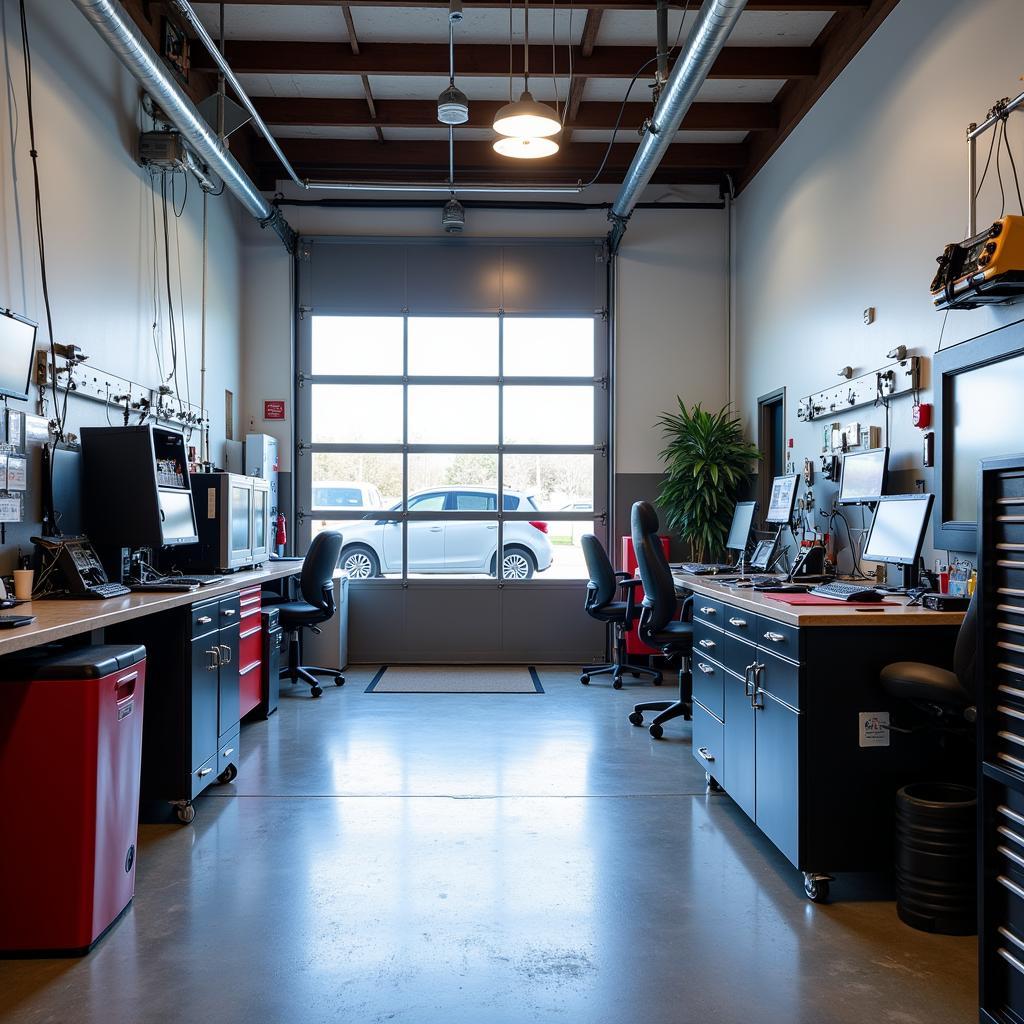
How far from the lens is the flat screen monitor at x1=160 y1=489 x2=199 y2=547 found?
4.05m

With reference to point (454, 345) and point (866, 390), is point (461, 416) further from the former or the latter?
point (866, 390)

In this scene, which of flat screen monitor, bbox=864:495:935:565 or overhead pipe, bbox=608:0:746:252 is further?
overhead pipe, bbox=608:0:746:252

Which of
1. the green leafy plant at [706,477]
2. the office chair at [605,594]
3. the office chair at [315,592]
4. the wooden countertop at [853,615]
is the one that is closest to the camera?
the wooden countertop at [853,615]

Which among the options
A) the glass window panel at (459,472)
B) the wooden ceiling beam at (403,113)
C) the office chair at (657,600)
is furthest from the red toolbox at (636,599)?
the wooden ceiling beam at (403,113)

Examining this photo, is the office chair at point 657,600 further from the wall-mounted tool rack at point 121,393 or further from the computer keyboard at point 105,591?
the wall-mounted tool rack at point 121,393

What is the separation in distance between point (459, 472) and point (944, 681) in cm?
511

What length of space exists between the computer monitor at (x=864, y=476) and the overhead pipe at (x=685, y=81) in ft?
6.87

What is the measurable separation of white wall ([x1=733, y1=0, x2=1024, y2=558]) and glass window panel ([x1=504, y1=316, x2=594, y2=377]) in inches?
61.1

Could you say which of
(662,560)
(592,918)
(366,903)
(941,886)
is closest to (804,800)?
(941,886)

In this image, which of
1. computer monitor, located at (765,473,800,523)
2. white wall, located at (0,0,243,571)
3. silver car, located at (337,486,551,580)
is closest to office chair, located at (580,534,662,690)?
silver car, located at (337,486,551,580)

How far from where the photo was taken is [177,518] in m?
4.30

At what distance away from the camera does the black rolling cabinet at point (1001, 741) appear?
6.27 feet

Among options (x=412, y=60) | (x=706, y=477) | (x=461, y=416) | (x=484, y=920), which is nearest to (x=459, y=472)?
(x=461, y=416)

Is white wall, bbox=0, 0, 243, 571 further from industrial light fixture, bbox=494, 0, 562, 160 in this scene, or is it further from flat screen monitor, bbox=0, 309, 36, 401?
industrial light fixture, bbox=494, 0, 562, 160
